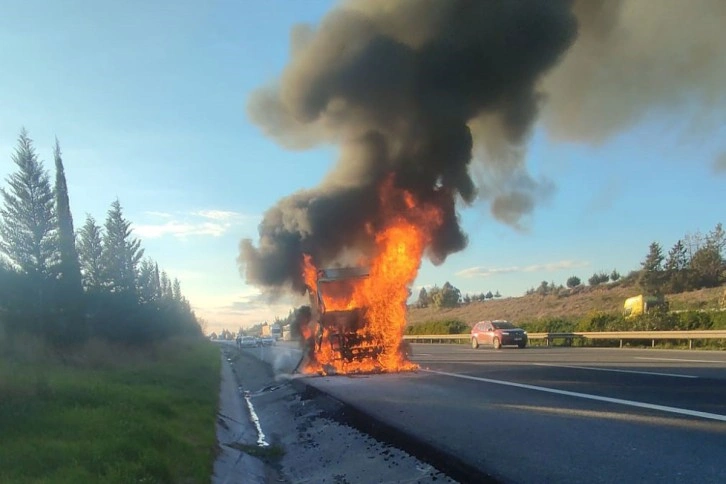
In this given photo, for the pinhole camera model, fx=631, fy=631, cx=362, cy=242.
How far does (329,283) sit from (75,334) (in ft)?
48.9

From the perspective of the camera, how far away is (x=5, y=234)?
30.5 meters

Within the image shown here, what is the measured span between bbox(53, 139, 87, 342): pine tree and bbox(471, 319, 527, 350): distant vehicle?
18950 mm

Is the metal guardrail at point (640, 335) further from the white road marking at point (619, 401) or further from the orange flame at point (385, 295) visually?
the white road marking at point (619, 401)

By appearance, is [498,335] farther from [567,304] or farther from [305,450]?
[567,304]

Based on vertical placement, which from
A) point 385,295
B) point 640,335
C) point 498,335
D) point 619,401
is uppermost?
point 385,295

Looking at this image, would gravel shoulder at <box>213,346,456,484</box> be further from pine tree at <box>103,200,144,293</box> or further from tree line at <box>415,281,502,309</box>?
tree line at <box>415,281,502,309</box>

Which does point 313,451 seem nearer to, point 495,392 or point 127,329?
point 495,392

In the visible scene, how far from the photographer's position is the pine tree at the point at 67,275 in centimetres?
2772

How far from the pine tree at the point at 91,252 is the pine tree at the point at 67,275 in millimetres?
6963

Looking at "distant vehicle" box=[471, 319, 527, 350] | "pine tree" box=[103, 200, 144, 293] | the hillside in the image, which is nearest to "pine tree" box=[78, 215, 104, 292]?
"pine tree" box=[103, 200, 144, 293]

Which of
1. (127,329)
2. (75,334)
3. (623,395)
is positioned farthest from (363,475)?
(127,329)

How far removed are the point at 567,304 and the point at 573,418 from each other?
50.9m

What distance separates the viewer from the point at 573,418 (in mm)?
7809

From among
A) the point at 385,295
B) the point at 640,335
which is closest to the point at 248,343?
the point at 640,335
